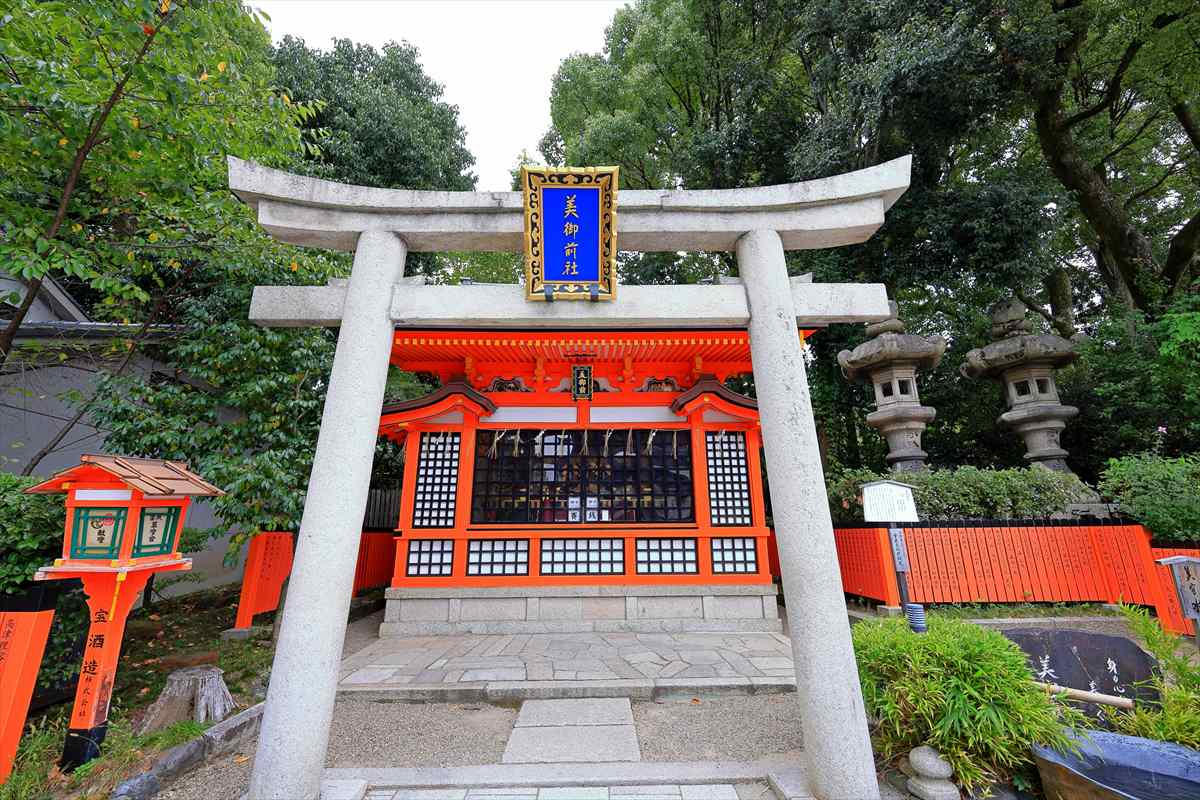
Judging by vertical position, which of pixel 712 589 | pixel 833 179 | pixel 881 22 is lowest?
pixel 712 589

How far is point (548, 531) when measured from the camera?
308 inches

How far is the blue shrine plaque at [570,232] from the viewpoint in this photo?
3.87 meters

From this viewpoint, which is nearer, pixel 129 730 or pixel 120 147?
pixel 129 730

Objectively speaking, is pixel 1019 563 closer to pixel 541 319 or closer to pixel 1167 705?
pixel 1167 705

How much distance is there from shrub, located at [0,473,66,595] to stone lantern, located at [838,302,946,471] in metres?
11.3

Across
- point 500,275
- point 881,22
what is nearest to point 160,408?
point 500,275

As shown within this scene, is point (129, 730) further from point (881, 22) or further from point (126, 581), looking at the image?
point (881, 22)

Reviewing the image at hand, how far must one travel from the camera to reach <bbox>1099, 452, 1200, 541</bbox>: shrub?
256 inches

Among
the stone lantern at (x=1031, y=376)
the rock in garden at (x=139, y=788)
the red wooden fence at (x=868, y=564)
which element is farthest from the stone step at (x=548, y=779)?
the stone lantern at (x=1031, y=376)

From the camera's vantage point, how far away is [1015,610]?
699cm

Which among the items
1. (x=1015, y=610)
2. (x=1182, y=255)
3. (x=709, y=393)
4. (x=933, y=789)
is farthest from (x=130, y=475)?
(x=1182, y=255)

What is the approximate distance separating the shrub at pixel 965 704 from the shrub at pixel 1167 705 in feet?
0.98

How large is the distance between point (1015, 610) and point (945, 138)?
33.1ft

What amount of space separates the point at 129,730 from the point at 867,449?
16.0 m
